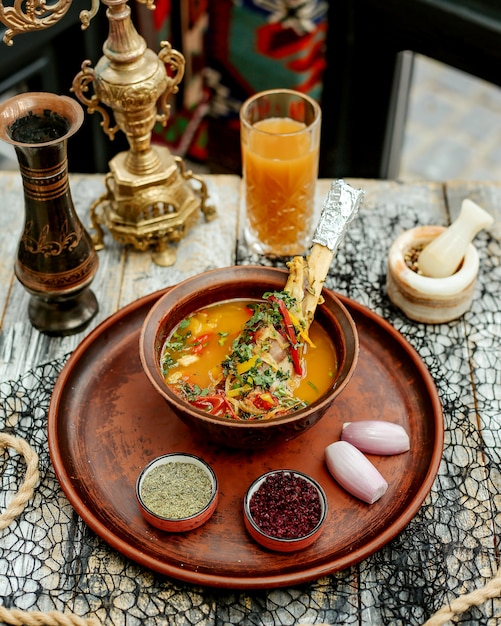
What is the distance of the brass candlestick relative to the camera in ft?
6.09

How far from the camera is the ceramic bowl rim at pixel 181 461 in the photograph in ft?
4.90

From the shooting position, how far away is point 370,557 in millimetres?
1534

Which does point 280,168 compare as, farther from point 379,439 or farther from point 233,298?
point 379,439

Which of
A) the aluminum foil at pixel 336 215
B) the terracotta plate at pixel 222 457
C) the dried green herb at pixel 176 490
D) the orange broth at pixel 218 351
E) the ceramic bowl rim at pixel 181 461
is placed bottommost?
the terracotta plate at pixel 222 457

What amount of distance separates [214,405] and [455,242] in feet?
2.51

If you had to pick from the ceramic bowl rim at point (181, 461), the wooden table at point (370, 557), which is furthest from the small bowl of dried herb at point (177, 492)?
the wooden table at point (370, 557)

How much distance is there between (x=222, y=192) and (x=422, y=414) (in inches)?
39.0

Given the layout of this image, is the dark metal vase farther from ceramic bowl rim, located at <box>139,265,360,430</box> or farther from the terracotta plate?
ceramic bowl rim, located at <box>139,265,360,430</box>

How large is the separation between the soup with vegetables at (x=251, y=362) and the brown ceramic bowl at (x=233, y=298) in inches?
1.5

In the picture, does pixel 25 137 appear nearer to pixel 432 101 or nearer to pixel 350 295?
pixel 350 295

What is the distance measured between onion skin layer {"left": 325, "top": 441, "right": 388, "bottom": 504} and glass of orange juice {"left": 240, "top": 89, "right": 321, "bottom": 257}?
726 mm

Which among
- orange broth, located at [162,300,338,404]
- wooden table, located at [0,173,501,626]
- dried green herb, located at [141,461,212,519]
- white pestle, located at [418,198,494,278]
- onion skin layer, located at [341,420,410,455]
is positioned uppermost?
white pestle, located at [418,198,494,278]

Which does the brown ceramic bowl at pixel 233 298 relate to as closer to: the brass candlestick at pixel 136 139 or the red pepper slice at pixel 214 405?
the red pepper slice at pixel 214 405

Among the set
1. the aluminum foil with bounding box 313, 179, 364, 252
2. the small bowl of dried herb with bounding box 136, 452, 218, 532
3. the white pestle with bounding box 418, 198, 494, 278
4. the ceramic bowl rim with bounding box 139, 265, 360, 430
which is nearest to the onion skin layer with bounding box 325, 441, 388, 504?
the ceramic bowl rim with bounding box 139, 265, 360, 430
